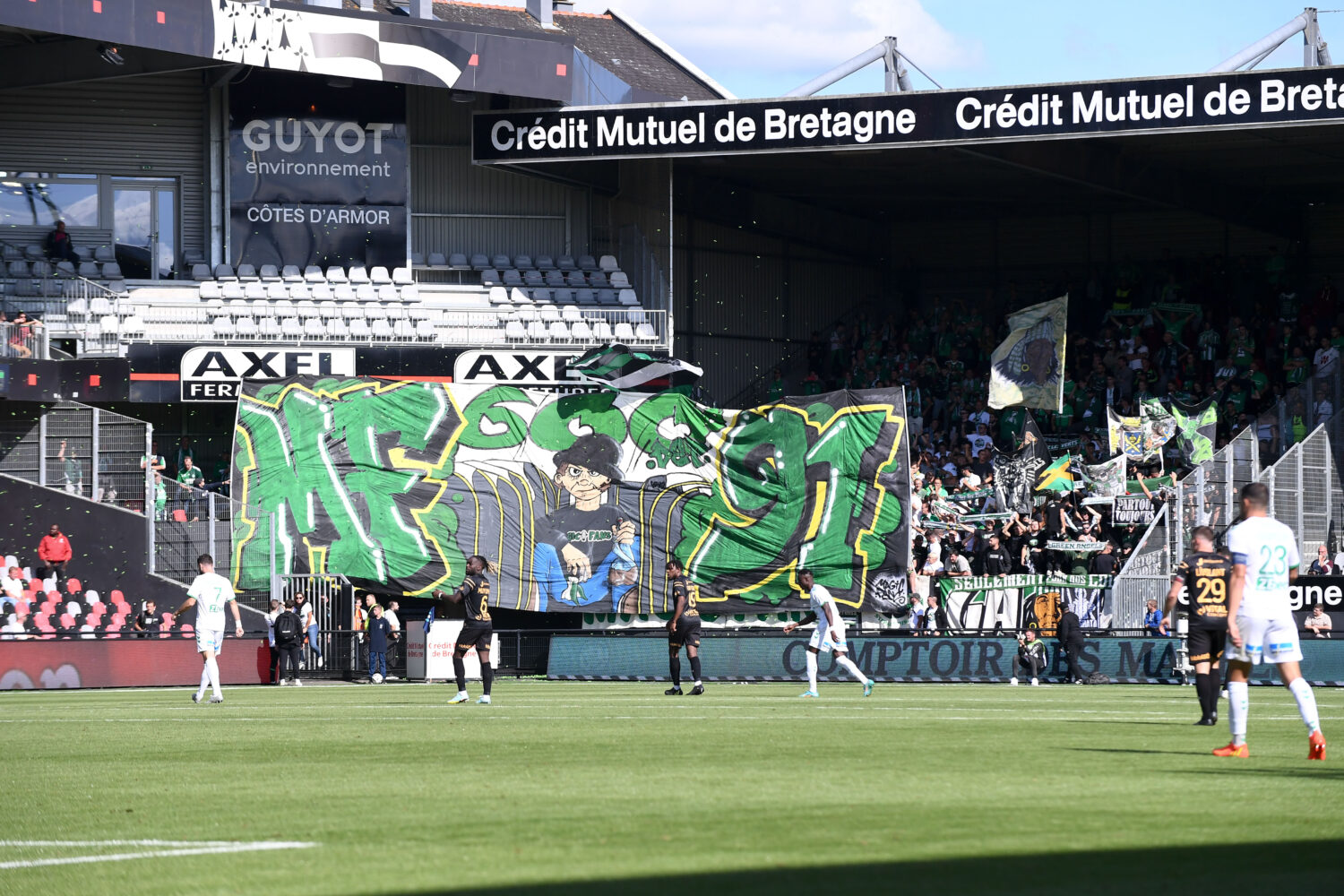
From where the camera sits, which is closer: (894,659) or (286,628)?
(894,659)

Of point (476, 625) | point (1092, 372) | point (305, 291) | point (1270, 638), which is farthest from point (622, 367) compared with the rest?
point (1270, 638)

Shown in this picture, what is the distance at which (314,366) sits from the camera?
134 ft

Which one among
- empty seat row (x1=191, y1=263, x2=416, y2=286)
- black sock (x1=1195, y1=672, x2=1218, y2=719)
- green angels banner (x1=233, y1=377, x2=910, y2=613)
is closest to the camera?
black sock (x1=1195, y1=672, x2=1218, y2=719)

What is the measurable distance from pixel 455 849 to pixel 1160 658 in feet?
74.9

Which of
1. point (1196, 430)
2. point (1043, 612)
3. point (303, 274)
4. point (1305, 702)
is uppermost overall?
point (303, 274)

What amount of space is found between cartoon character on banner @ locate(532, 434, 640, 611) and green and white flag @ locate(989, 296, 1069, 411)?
31.0ft

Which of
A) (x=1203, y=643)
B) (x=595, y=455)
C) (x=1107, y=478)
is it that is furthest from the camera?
(x=595, y=455)

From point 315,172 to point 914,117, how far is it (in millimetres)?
15121

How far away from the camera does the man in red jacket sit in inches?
1368

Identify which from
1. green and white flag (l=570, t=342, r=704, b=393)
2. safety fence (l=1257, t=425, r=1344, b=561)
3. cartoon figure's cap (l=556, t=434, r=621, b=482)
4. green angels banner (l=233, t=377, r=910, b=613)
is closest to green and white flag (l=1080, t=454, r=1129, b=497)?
safety fence (l=1257, t=425, r=1344, b=561)

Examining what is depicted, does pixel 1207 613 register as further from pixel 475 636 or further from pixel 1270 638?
pixel 475 636

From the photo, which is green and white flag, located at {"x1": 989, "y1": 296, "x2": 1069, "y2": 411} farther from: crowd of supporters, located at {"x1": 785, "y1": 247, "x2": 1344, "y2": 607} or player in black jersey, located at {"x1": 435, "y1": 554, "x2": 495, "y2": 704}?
player in black jersey, located at {"x1": 435, "y1": 554, "x2": 495, "y2": 704}

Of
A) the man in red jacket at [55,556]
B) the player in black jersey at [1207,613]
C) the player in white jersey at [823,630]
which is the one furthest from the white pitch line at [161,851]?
the man in red jacket at [55,556]

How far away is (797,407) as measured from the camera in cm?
3809
